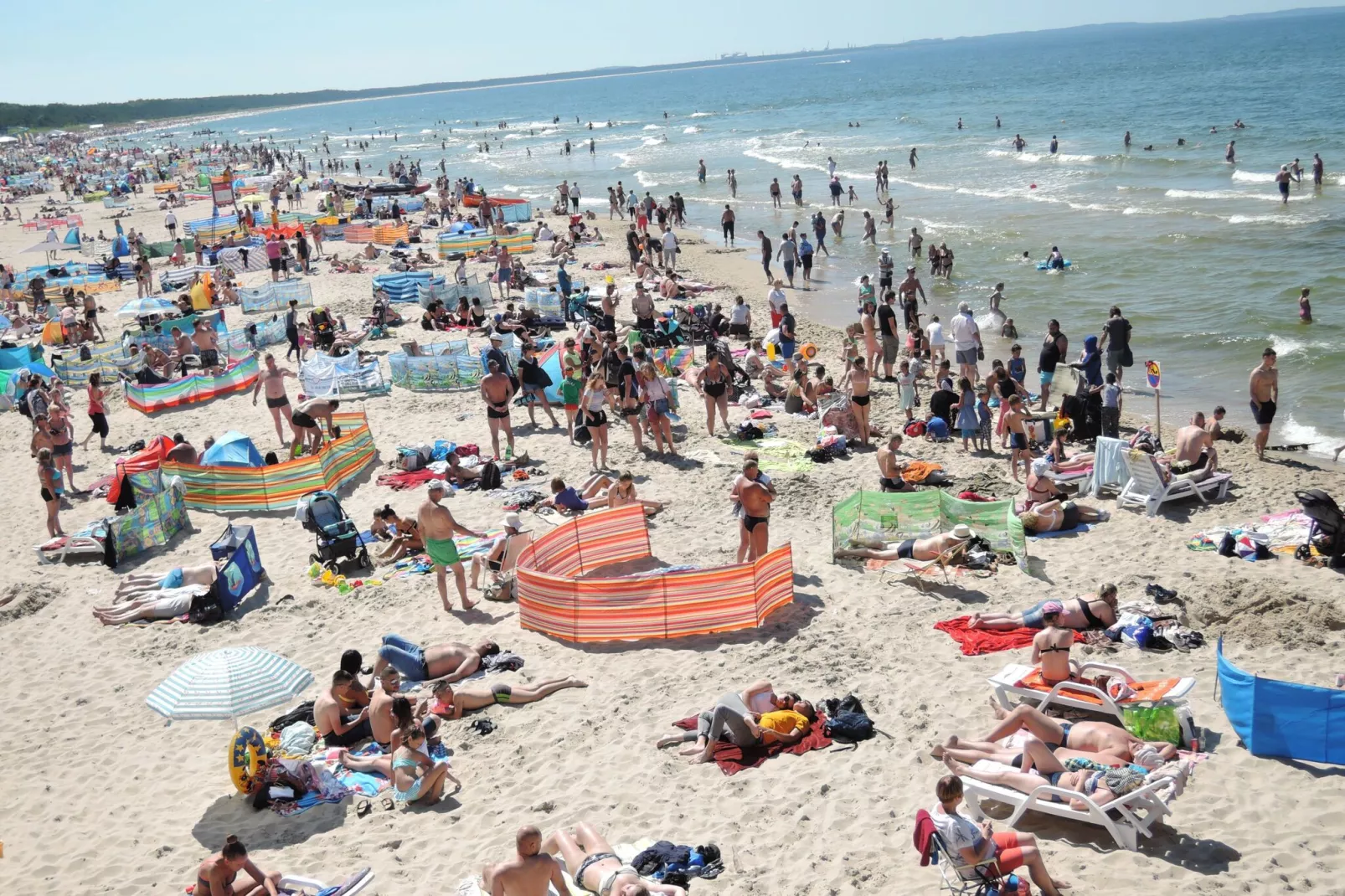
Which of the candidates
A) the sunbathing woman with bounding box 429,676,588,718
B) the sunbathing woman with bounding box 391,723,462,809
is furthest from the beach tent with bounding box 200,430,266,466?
the sunbathing woman with bounding box 391,723,462,809

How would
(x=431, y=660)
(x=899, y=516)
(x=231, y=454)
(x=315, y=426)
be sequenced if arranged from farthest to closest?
1. (x=315, y=426)
2. (x=231, y=454)
3. (x=899, y=516)
4. (x=431, y=660)

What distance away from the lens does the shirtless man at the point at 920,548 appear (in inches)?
394

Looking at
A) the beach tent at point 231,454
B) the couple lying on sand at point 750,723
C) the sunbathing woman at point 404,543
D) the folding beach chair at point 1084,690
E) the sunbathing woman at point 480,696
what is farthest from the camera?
the beach tent at point 231,454

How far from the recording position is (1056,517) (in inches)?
420

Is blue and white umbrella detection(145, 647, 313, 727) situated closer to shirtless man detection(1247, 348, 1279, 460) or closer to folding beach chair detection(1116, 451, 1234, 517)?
folding beach chair detection(1116, 451, 1234, 517)

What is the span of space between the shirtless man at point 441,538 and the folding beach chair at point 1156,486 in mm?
6659

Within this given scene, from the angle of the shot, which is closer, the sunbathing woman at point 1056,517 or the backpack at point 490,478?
the sunbathing woman at point 1056,517

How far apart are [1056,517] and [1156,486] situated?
113 cm

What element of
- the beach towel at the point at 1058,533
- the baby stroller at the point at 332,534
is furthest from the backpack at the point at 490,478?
the beach towel at the point at 1058,533

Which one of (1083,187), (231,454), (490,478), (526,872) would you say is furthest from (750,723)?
(1083,187)

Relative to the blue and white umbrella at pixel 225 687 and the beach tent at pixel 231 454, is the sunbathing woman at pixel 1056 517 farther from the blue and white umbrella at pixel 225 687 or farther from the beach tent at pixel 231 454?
the beach tent at pixel 231 454

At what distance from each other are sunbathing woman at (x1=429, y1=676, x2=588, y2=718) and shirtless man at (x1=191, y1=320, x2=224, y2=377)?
1216cm

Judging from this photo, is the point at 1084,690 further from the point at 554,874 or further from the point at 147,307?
the point at 147,307

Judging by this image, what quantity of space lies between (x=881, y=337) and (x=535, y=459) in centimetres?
605
